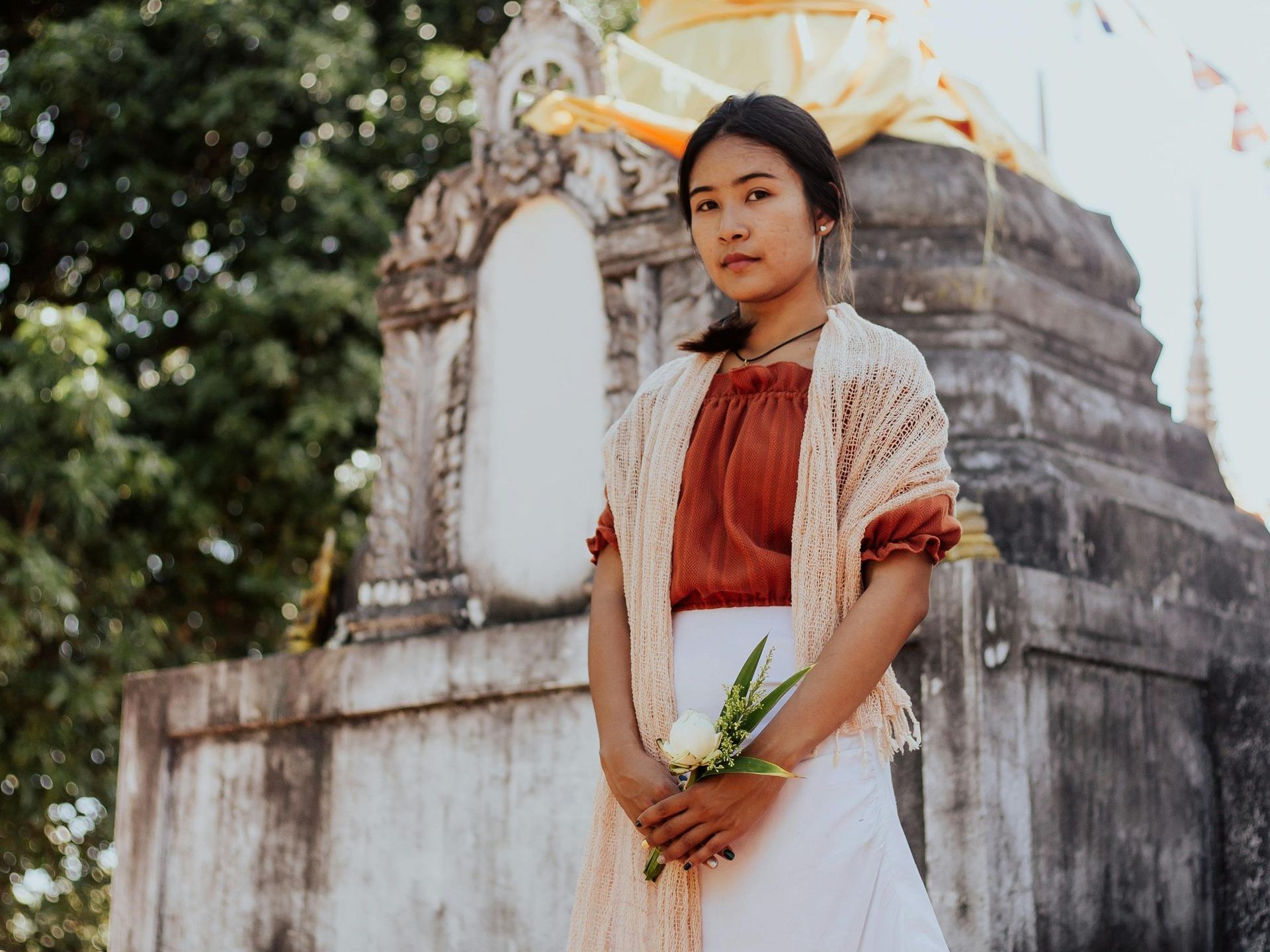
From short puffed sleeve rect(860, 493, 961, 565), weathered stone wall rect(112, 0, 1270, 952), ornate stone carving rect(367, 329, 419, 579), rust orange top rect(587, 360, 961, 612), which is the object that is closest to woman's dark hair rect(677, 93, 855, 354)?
rust orange top rect(587, 360, 961, 612)

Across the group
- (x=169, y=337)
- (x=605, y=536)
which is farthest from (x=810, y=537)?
(x=169, y=337)

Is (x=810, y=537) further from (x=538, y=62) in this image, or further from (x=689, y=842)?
(x=538, y=62)

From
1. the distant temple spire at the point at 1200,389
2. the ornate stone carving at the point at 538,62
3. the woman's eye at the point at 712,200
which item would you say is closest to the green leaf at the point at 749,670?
the woman's eye at the point at 712,200

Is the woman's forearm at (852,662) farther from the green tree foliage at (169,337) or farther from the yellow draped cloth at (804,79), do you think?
the green tree foliage at (169,337)

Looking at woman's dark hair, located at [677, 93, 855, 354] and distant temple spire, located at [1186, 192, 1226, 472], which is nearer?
woman's dark hair, located at [677, 93, 855, 354]

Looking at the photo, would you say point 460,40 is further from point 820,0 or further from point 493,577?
point 493,577

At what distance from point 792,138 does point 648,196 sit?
8.31 ft

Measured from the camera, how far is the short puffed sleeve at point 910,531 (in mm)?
2328

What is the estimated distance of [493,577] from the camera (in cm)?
503

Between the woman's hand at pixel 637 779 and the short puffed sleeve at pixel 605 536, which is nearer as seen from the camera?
the woman's hand at pixel 637 779

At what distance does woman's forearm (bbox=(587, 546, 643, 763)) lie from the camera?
2406mm

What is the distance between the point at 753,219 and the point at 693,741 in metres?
0.81

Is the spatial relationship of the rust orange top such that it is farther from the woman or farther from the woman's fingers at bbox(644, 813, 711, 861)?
the woman's fingers at bbox(644, 813, 711, 861)

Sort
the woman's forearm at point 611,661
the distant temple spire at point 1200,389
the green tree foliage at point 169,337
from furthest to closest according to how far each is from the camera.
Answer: the distant temple spire at point 1200,389 < the green tree foliage at point 169,337 < the woman's forearm at point 611,661
